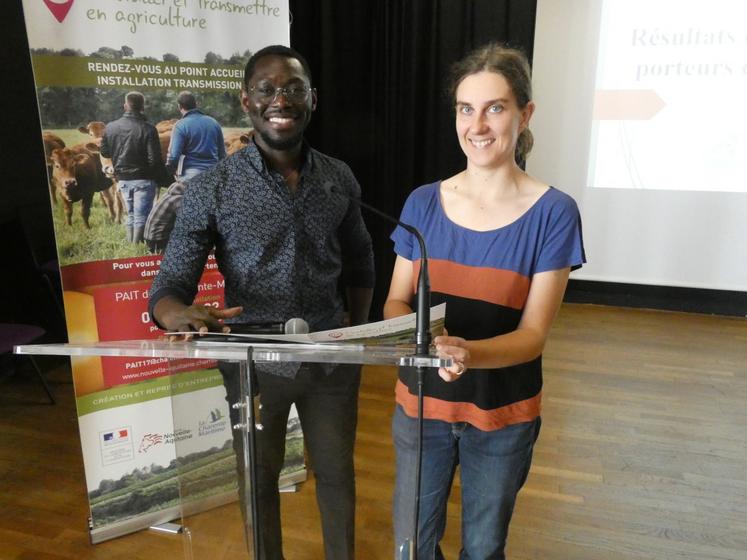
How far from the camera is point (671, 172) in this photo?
4.58 metres

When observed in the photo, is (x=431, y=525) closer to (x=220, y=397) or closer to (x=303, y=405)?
(x=303, y=405)

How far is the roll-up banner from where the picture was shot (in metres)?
1.86

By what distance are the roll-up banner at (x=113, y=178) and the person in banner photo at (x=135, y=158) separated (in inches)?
0.8

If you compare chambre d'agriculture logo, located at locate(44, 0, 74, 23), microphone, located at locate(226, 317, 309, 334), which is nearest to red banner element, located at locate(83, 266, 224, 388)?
chambre d'agriculture logo, located at locate(44, 0, 74, 23)

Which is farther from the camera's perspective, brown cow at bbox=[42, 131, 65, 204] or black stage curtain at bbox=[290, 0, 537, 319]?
black stage curtain at bbox=[290, 0, 537, 319]

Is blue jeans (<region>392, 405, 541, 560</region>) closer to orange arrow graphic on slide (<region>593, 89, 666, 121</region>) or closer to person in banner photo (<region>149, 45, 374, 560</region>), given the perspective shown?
person in banner photo (<region>149, 45, 374, 560</region>)

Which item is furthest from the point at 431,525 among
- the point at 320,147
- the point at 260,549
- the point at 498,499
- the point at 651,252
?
the point at 651,252

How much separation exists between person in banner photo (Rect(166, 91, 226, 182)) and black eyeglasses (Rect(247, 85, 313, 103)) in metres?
0.65

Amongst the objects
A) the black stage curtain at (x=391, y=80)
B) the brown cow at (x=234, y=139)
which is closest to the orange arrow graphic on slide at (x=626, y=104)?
the black stage curtain at (x=391, y=80)

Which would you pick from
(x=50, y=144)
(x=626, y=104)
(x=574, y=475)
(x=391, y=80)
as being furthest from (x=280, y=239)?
(x=626, y=104)

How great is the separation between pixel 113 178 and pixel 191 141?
293 mm

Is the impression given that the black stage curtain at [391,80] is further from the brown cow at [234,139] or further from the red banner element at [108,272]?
the red banner element at [108,272]

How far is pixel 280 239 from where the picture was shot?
4.92 feet

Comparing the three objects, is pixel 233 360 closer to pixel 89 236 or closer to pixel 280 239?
pixel 280 239
